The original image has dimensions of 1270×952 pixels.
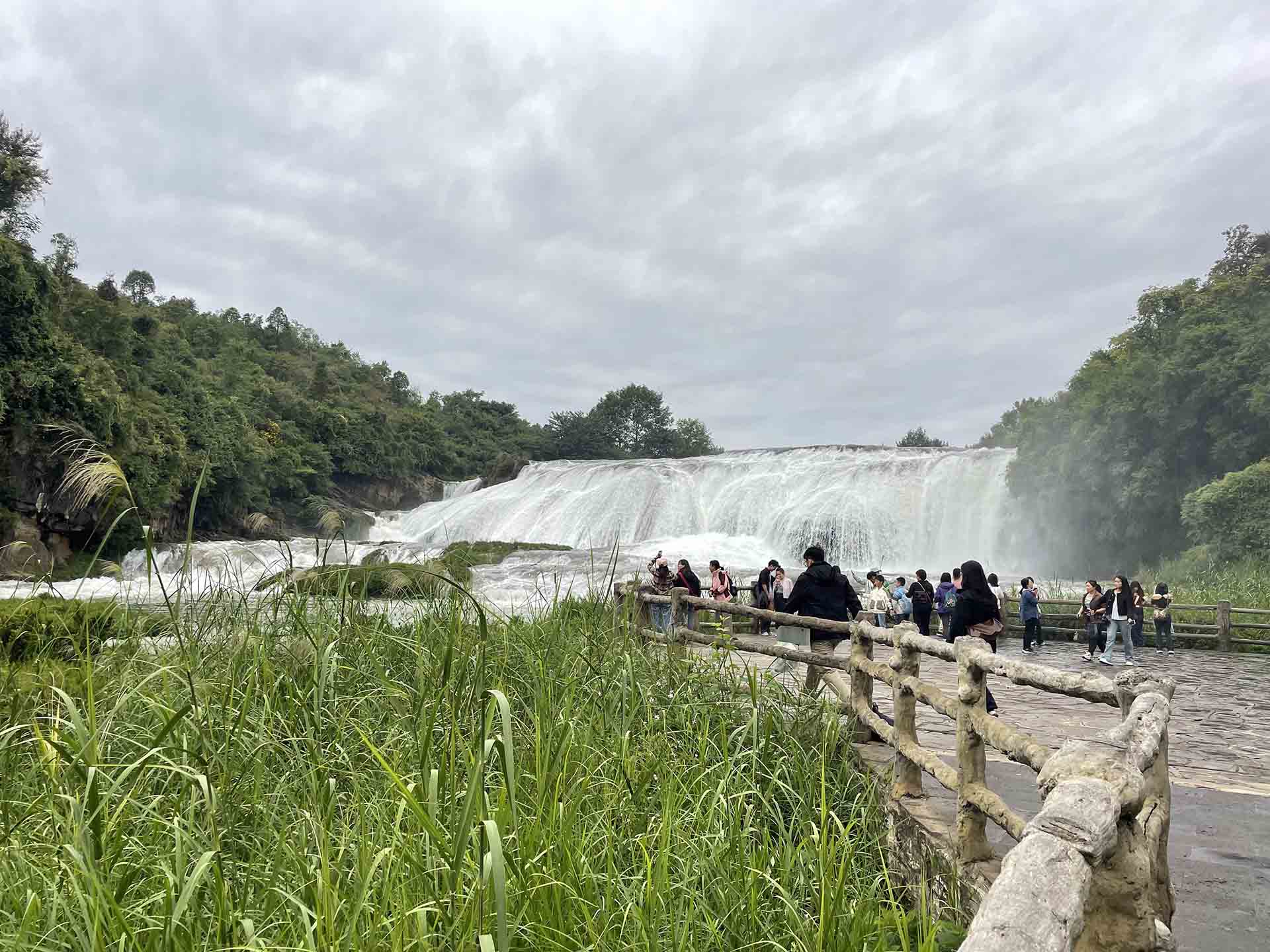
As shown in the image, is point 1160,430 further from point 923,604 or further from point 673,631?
point 673,631

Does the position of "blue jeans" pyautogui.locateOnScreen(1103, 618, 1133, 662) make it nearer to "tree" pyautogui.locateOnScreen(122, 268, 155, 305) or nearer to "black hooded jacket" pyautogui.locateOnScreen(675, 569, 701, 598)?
"black hooded jacket" pyautogui.locateOnScreen(675, 569, 701, 598)

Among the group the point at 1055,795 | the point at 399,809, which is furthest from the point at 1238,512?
the point at 399,809

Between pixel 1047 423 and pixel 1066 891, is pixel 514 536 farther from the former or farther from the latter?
pixel 1066 891

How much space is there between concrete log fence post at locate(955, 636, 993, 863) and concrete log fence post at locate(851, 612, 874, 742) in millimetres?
1474

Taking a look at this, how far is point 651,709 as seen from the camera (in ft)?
14.7

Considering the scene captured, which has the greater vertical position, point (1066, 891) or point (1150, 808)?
point (1066, 891)

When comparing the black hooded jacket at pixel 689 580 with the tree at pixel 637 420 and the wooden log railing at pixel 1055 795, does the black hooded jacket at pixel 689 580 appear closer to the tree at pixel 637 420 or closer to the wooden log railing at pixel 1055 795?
the wooden log railing at pixel 1055 795

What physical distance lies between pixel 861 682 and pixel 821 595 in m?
1.81

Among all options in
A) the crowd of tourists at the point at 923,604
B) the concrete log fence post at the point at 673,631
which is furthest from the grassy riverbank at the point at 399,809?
the crowd of tourists at the point at 923,604

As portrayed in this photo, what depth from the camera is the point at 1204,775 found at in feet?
17.5

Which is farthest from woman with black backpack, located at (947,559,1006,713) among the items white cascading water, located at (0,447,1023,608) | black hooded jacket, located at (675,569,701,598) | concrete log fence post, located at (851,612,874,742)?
white cascading water, located at (0,447,1023,608)

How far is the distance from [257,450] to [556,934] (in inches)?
1484

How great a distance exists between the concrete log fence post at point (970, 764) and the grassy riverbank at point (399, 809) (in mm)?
372

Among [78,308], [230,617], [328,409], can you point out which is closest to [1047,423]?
[230,617]
